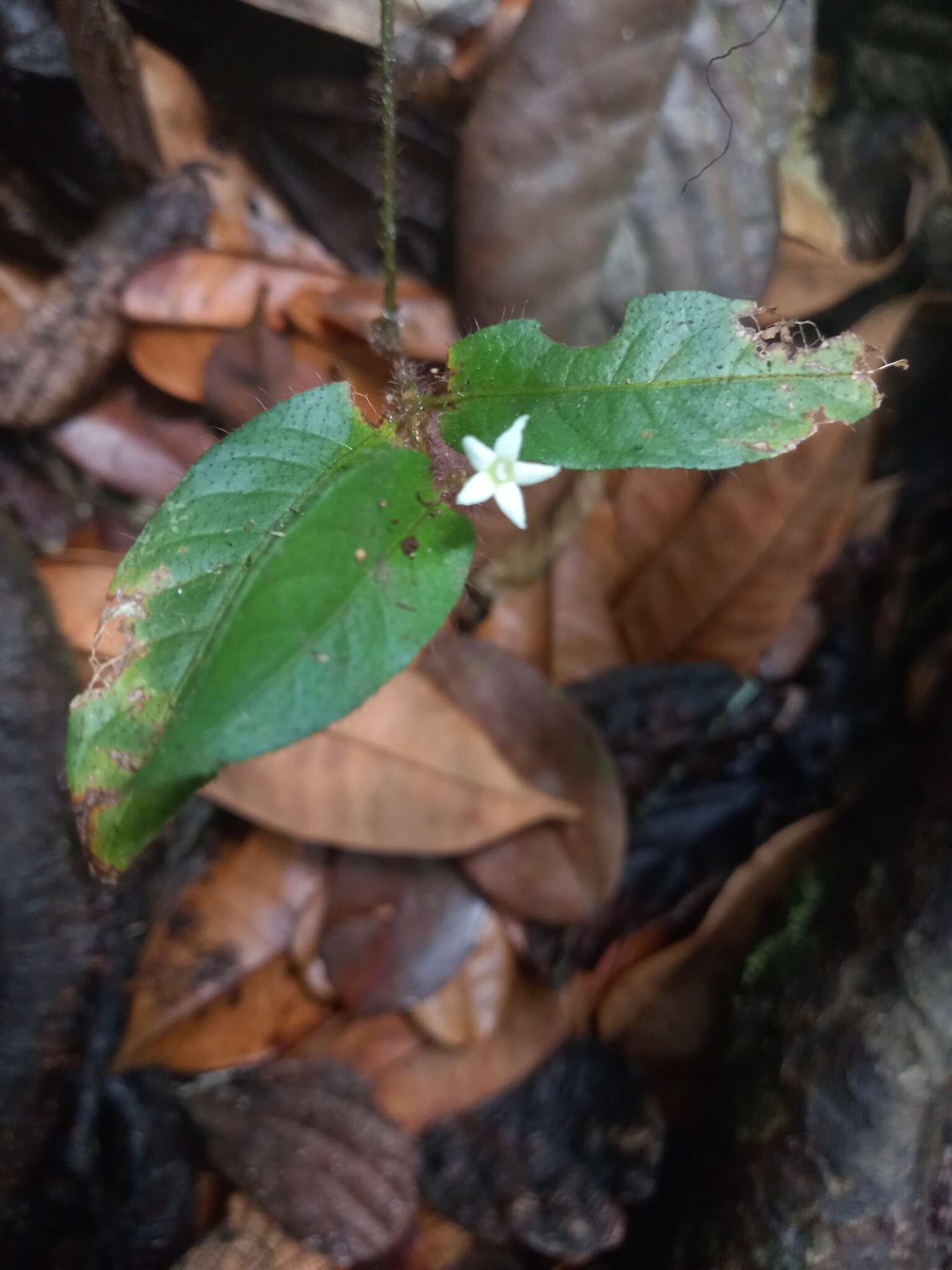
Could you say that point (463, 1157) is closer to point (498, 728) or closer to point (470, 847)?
point (470, 847)

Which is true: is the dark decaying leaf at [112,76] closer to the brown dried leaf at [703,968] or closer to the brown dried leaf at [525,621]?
the brown dried leaf at [525,621]

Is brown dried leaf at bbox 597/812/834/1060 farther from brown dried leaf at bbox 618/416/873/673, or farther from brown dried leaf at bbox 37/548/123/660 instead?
brown dried leaf at bbox 37/548/123/660

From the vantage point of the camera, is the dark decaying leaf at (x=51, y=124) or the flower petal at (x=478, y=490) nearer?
the flower petal at (x=478, y=490)

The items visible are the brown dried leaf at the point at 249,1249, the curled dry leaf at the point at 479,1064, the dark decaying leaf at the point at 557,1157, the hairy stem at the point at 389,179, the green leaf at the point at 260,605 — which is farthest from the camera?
the curled dry leaf at the point at 479,1064

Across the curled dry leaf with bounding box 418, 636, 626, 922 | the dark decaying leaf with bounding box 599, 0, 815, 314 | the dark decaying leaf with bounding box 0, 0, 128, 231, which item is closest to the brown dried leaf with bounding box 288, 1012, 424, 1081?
the curled dry leaf with bounding box 418, 636, 626, 922

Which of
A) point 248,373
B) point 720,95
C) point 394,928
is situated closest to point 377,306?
point 248,373

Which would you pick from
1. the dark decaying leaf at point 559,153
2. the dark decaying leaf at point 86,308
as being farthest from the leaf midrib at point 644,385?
the dark decaying leaf at point 86,308

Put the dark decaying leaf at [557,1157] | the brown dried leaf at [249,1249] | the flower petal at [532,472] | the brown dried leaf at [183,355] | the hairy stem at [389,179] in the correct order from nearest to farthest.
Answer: the flower petal at [532,472]
the hairy stem at [389,179]
the brown dried leaf at [249,1249]
the dark decaying leaf at [557,1157]
the brown dried leaf at [183,355]
